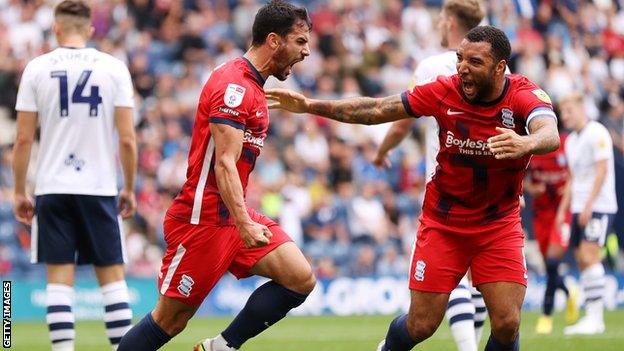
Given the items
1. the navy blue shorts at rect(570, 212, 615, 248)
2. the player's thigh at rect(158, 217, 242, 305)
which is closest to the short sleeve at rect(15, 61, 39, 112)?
the player's thigh at rect(158, 217, 242, 305)

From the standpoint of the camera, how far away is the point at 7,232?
18.3 meters

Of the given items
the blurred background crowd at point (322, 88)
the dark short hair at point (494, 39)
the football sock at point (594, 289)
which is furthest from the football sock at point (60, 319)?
the blurred background crowd at point (322, 88)

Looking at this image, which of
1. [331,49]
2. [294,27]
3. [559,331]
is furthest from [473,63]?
[331,49]

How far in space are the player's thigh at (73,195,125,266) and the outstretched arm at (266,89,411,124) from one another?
5.53 feet

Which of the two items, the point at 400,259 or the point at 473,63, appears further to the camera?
the point at 400,259

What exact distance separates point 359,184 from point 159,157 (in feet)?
11.0

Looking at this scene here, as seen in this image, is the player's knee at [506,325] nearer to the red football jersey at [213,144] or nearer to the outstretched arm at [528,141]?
the outstretched arm at [528,141]

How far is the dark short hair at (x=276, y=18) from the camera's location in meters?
8.30

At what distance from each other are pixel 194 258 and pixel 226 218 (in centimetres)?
35

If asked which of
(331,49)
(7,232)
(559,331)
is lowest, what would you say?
(559,331)

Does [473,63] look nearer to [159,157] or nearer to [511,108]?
[511,108]

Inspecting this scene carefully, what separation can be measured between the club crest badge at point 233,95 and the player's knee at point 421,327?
193 centimetres

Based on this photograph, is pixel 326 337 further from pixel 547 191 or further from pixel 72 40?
pixel 72 40

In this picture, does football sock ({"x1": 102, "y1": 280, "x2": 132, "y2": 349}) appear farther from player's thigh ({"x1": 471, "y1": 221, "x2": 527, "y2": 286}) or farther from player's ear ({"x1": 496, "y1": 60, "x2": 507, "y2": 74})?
player's ear ({"x1": 496, "y1": 60, "x2": 507, "y2": 74})
